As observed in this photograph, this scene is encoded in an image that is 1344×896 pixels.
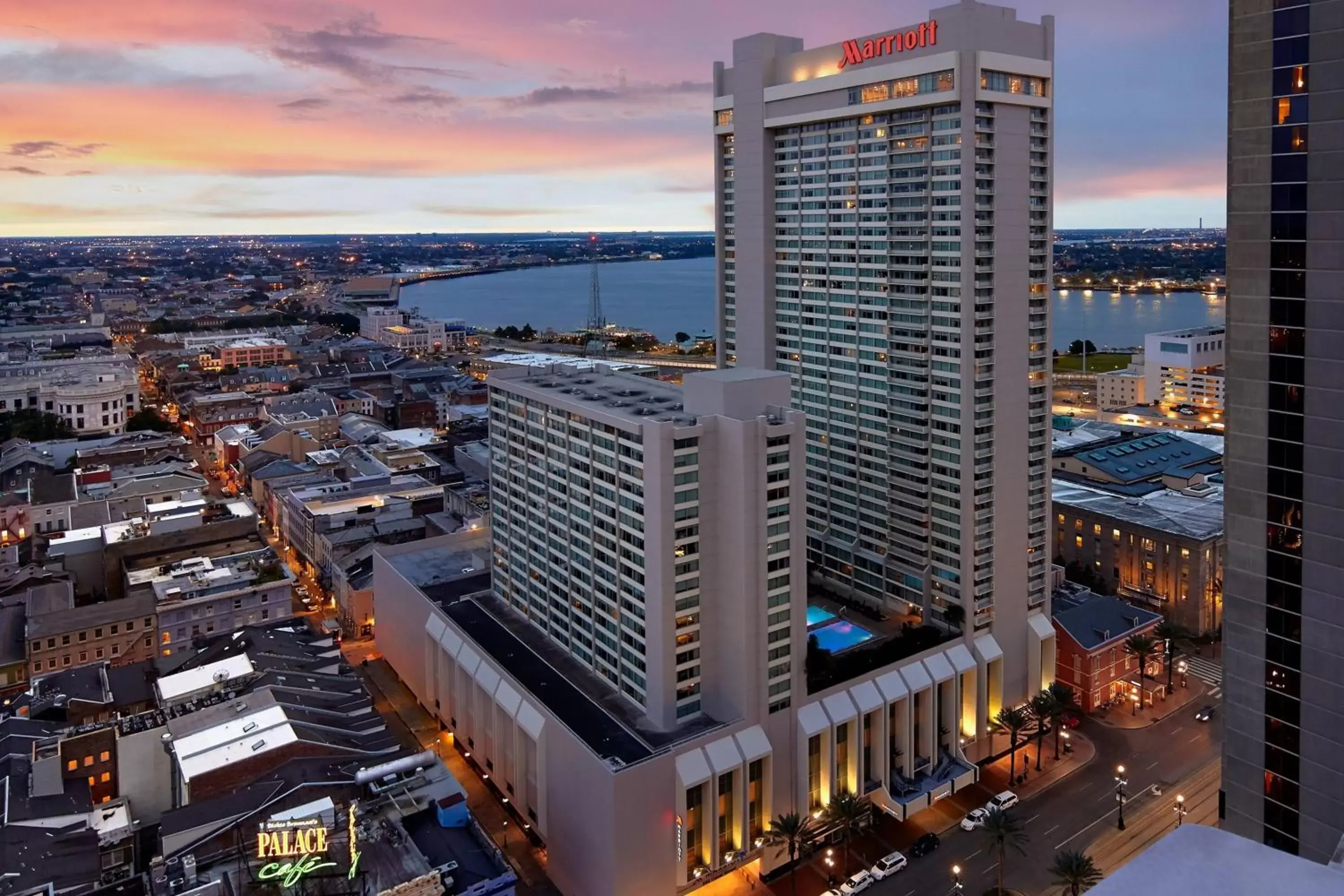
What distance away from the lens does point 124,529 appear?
74812 millimetres

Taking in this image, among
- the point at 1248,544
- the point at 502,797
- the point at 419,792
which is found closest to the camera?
the point at 1248,544

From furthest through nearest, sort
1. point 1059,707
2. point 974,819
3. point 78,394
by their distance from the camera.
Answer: point 78,394 → point 1059,707 → point 974,819

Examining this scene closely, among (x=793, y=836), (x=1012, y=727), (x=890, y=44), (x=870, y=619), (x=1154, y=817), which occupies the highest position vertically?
(x=890, y=44)

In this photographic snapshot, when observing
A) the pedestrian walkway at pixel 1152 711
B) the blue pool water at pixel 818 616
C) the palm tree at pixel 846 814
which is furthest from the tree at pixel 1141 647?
the palm tree at pixel 846 814

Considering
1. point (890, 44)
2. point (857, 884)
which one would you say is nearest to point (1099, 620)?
point (857, 884)

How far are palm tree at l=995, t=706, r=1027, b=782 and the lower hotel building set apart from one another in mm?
1036

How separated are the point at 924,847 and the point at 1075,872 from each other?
788cm

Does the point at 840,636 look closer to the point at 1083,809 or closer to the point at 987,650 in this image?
the point at 987,650

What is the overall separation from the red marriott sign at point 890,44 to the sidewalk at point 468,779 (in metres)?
42.3

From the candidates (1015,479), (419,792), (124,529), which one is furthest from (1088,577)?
(124,529)

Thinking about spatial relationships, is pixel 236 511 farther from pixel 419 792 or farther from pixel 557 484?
pixel 419 792

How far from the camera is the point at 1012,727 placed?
157 ft

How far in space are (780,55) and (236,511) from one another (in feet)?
180

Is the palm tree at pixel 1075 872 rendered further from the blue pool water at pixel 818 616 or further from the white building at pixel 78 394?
the white building at pixel 78 394
